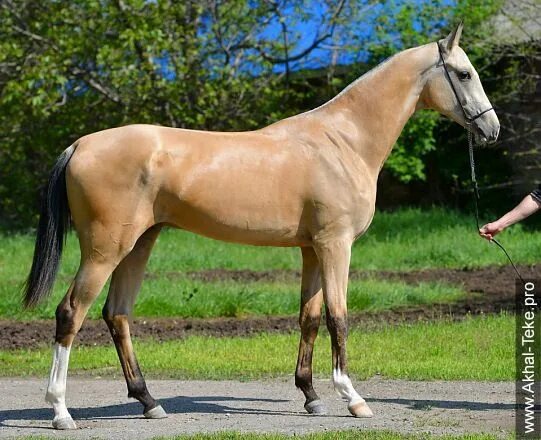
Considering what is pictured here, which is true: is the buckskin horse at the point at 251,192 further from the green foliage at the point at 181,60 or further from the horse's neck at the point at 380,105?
the green foliage at the point at 181,60

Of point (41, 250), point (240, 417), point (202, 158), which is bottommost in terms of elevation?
point (240, 417)

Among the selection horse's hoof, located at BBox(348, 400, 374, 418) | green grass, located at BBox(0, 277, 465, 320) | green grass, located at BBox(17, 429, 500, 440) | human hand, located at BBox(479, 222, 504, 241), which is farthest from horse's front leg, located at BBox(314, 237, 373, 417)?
green grass, located at BBox(0, 277, 465, 320)

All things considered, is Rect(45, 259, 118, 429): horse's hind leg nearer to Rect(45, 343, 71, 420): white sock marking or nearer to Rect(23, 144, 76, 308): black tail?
Rect(45, 343, 71, 420): white sock marking

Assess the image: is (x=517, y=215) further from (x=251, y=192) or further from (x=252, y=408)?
(x=252, y=408)

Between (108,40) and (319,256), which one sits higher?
(108,40)

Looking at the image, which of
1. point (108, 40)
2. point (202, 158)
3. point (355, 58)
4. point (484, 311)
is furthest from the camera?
point (355, 58)

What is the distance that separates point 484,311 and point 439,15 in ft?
35.7

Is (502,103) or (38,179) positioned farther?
(38,179)

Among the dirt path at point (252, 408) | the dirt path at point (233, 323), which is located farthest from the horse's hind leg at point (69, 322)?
the dirt path at point (233, 323)

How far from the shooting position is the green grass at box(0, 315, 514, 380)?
8.12 metres

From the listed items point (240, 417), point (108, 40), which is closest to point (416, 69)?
point (240, 417)

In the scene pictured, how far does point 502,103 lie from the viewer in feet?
64.9

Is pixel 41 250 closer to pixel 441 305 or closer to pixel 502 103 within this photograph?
pixel 441 305

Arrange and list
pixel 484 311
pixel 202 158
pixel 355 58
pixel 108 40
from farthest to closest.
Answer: pixel 355 58 < pixel 108 40 < pixel 484 311 < pixel 202 158
